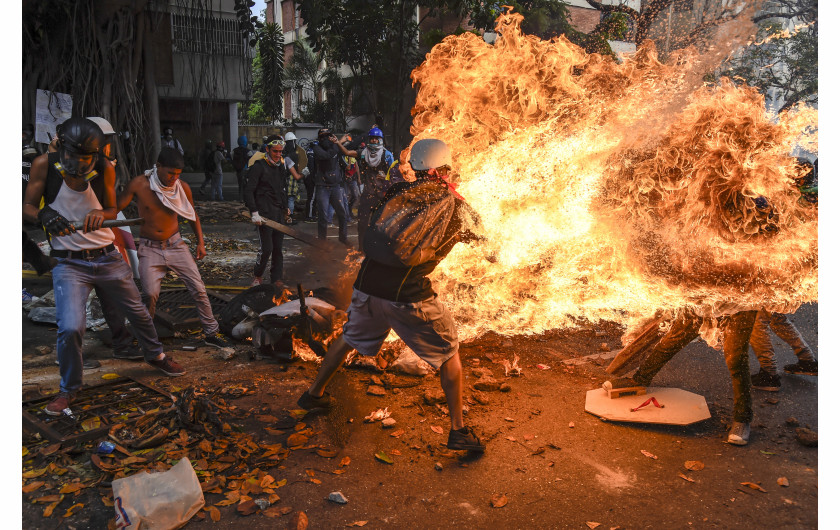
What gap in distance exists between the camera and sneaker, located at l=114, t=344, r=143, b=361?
5539 mm

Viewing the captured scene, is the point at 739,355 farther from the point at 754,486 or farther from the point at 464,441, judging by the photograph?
the point at 464,441

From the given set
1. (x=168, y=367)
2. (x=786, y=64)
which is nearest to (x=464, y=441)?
(x=168, y=367)

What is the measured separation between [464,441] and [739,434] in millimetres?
2017

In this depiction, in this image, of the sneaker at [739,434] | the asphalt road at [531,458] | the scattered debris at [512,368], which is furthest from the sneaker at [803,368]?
the scattered debris at [512,368]

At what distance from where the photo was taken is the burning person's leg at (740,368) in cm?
412

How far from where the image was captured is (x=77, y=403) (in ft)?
14.8

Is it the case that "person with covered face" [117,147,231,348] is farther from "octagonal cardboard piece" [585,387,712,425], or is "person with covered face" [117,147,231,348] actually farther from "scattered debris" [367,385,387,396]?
"octagonal cardboard piece" [585,387,712,425]

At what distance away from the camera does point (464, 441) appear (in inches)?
153

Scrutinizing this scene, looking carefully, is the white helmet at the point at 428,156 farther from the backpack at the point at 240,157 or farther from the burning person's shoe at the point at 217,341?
the backpack at the point at 240,157

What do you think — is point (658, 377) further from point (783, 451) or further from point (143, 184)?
point (143, 184)

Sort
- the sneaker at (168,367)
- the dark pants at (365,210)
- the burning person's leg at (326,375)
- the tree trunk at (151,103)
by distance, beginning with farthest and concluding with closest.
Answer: the tree trunk at (151,103) < the dark pants at (365,210) < the sneaker at (168,367) < the burning person's leg at (326,375)

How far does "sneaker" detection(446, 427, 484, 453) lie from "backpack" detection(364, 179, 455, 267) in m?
1.22

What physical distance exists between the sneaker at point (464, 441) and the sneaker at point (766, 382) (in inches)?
110

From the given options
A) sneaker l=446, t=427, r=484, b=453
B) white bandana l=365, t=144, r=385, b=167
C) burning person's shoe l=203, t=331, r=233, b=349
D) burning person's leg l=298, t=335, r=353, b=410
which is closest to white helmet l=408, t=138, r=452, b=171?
burning person's leg l=298, t=335, r=353, b=410
